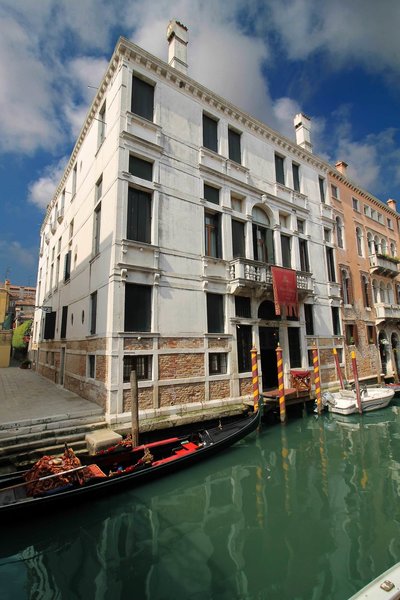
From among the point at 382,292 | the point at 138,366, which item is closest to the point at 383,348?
the point at 382,292

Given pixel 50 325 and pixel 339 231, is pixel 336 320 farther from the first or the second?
→ pixel 50 325

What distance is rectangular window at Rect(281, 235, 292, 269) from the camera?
1256 centimetres

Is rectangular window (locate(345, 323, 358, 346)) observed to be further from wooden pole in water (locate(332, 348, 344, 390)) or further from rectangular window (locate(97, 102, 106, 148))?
rectangular window (locate(97, 102, 106, 148))

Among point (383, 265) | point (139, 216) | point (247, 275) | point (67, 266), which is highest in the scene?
point (383, 265)

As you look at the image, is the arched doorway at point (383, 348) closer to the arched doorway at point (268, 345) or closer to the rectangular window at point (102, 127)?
the arched doorway at point (268, 345)

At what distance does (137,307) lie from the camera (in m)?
8.20

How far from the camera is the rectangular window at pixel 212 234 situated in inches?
400

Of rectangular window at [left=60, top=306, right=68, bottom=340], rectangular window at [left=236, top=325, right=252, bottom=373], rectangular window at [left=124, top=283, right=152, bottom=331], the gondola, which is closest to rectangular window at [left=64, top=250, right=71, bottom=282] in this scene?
rectangular window at [left=60, top=306, right=68, bottom=340]

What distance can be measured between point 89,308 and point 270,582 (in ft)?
25.3

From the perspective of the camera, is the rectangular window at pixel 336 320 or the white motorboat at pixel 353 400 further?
the rectangular window at pixel 336 320

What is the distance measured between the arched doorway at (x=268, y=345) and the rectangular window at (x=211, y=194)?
3908 mm

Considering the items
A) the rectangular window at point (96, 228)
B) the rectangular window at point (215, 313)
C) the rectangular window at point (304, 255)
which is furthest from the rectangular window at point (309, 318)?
the rectangular window at point (96, 228)

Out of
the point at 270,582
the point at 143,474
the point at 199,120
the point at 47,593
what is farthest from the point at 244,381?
the point at 199,120

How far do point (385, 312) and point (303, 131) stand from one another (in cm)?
1009
